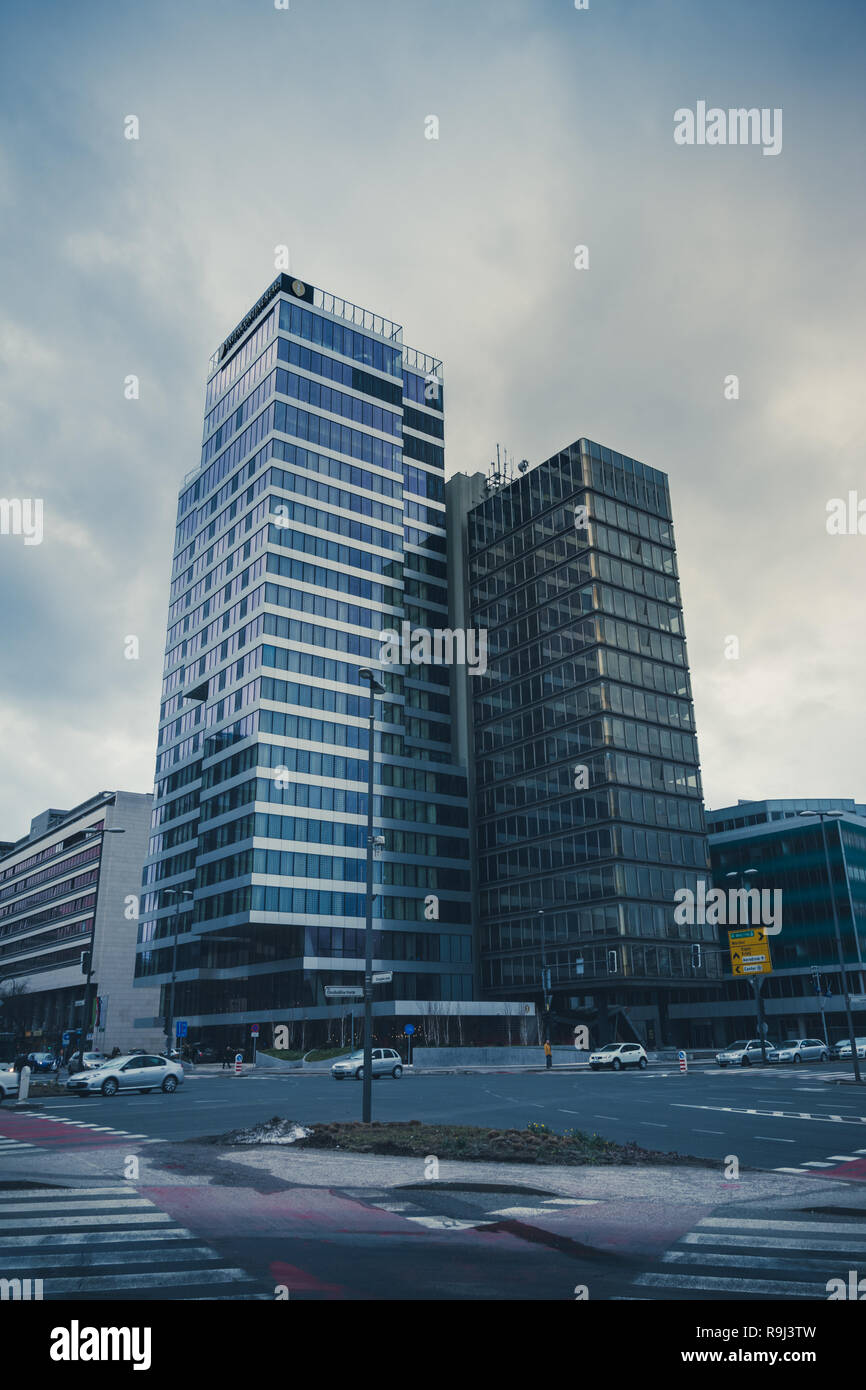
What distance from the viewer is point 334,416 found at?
291 ft

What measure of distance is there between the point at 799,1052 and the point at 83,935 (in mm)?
82191

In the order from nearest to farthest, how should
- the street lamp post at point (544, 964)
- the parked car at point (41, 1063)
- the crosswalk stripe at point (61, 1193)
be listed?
the crosswalk stripe at point (61, 1193), the parked car at point (41, 1063), the street lamp post at point (544, 964)

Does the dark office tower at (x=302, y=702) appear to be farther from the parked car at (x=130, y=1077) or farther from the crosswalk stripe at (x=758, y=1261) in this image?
the crosswalk stripe at (x=758, y=1261)

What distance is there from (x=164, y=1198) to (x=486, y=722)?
8212cm

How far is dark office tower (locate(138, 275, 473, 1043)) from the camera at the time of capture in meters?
76.9

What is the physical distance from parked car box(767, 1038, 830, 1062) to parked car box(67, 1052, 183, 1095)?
40632mm

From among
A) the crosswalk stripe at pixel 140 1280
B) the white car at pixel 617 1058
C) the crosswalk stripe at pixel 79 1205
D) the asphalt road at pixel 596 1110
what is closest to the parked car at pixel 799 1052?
the white car at pixel 617 1058

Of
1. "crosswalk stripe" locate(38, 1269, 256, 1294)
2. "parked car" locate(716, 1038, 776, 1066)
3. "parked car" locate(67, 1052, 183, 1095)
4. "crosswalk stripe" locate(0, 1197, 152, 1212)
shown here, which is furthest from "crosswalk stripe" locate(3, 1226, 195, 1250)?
"parked car" locate(716, 1038, 776, 1066)

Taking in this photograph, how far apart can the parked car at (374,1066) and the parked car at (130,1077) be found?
360 inches

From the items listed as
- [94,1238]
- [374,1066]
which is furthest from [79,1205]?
[374,1066]

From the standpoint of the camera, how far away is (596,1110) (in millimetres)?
25297

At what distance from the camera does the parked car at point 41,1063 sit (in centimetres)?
6769
